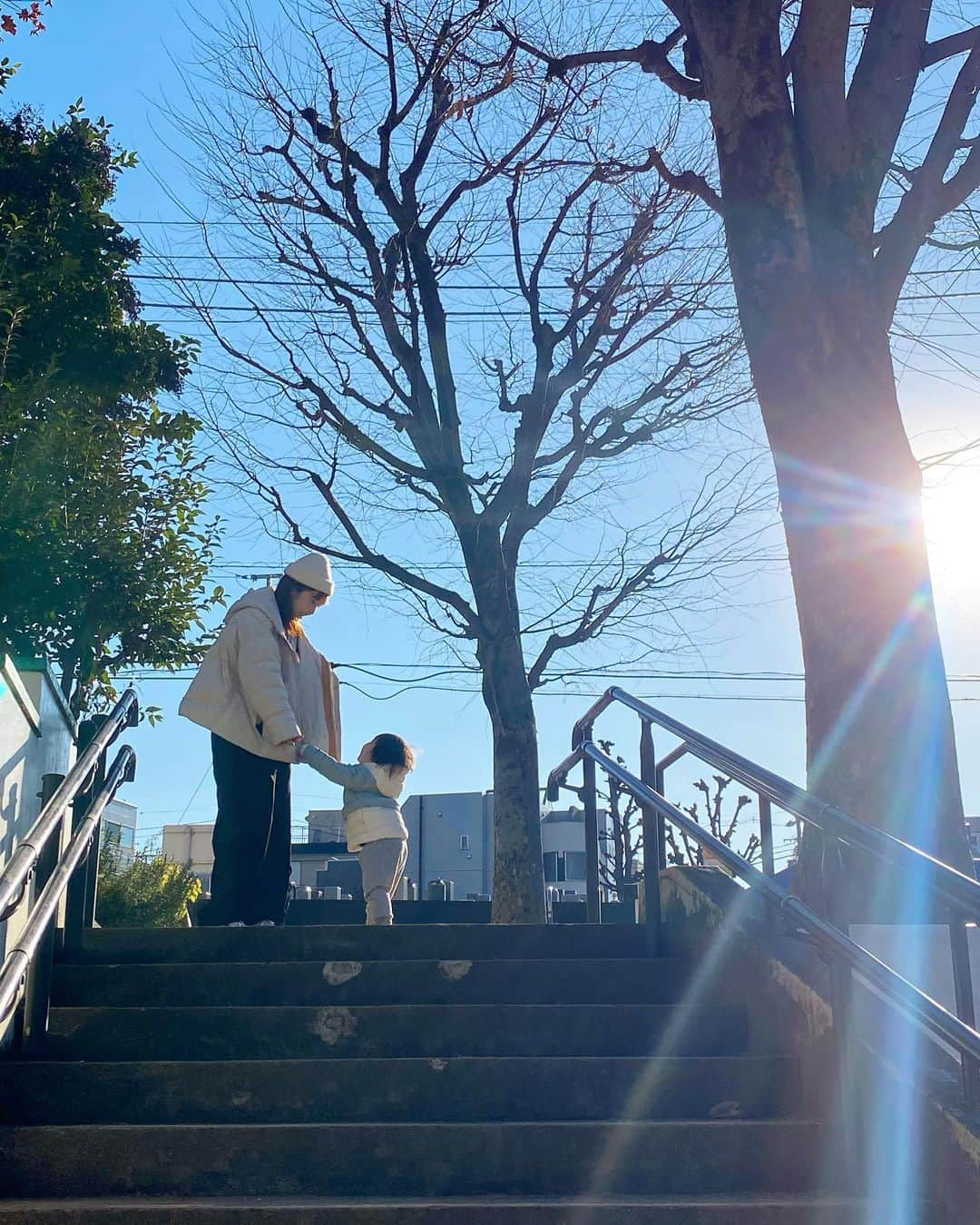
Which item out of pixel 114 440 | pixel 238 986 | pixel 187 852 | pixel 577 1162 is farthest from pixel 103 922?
pixel 187 852

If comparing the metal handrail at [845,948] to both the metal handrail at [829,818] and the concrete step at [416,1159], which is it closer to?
the metal handrail at [829,818]

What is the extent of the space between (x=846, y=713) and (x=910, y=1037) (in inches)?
63.9

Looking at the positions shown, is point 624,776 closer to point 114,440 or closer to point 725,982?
point 725,982

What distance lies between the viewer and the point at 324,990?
472cm

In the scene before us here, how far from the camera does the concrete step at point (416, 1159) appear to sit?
3652 millimetres

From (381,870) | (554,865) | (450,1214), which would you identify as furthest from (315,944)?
(554,865)

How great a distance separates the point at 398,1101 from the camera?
4.02m

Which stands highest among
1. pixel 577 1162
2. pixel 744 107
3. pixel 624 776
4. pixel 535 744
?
pixel 744 107

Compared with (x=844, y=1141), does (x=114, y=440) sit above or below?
above

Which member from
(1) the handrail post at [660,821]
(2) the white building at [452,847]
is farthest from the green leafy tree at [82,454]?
(2) the white building at [452,847]

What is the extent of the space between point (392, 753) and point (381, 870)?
64 cm

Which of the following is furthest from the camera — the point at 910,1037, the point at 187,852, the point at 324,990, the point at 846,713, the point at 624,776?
the point at 187,852

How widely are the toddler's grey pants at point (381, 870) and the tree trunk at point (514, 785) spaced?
3644 millimetres

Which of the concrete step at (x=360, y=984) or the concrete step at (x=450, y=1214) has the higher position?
the concrete step at (x=360, y=984)
